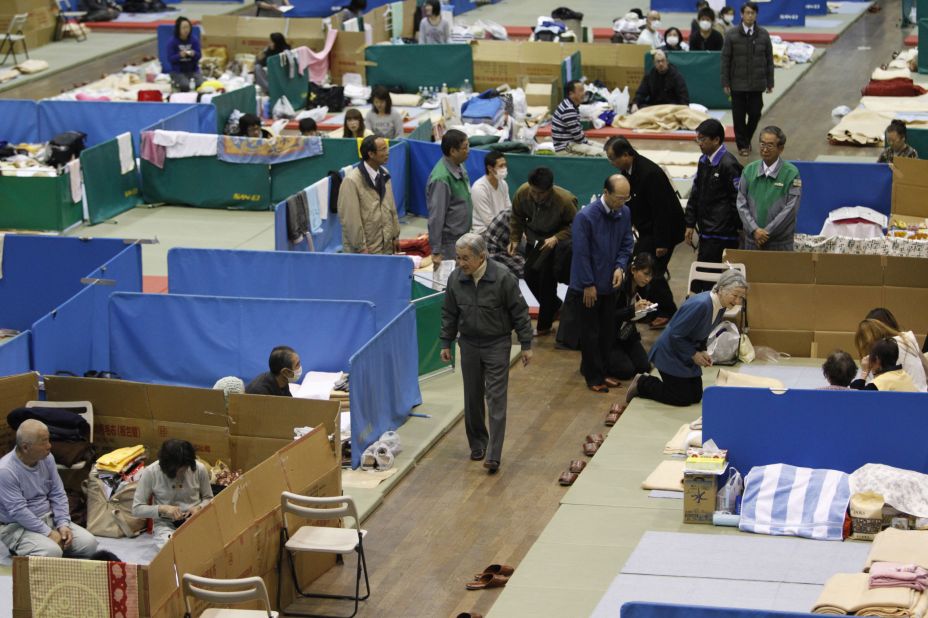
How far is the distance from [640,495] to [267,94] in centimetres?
1314

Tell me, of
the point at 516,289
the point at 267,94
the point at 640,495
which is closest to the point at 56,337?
the point at 516,289

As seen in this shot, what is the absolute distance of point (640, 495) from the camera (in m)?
10.1

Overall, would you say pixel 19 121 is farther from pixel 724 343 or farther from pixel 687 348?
pixel 687 348

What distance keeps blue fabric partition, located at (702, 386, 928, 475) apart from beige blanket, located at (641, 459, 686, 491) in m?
0.43

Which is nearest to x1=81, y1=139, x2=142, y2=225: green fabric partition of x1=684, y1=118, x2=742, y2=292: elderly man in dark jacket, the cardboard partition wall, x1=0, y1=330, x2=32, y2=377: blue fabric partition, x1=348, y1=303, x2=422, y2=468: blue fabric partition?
x1=0, y1=330, x2=32, y2=377: blue fabric partition

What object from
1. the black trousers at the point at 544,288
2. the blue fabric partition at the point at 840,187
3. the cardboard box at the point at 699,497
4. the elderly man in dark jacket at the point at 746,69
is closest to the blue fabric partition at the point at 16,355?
the black trousers at the point at 544,288

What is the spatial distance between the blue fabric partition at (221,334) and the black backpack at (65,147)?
20.9ft

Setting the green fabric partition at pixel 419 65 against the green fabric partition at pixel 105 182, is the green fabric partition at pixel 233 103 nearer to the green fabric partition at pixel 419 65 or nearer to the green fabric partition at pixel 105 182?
the green fabric partition at pixel 105 182

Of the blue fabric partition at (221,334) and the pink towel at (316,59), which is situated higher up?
the pink towel at (316,59)

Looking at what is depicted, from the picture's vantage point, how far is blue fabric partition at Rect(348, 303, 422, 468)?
35.3ft

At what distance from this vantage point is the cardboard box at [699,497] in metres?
9.54

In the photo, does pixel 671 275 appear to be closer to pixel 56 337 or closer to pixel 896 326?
pixel 896 326

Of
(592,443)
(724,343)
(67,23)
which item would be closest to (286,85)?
(67,23)

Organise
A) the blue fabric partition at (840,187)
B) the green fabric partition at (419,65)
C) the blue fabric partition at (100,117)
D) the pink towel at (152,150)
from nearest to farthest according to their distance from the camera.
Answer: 1. the blue fabric partition at (840,187)
2. the pink towel at (152,150)
3. the blue fabric partition at (100,117)
4. the green fabric partition at (419,65)
